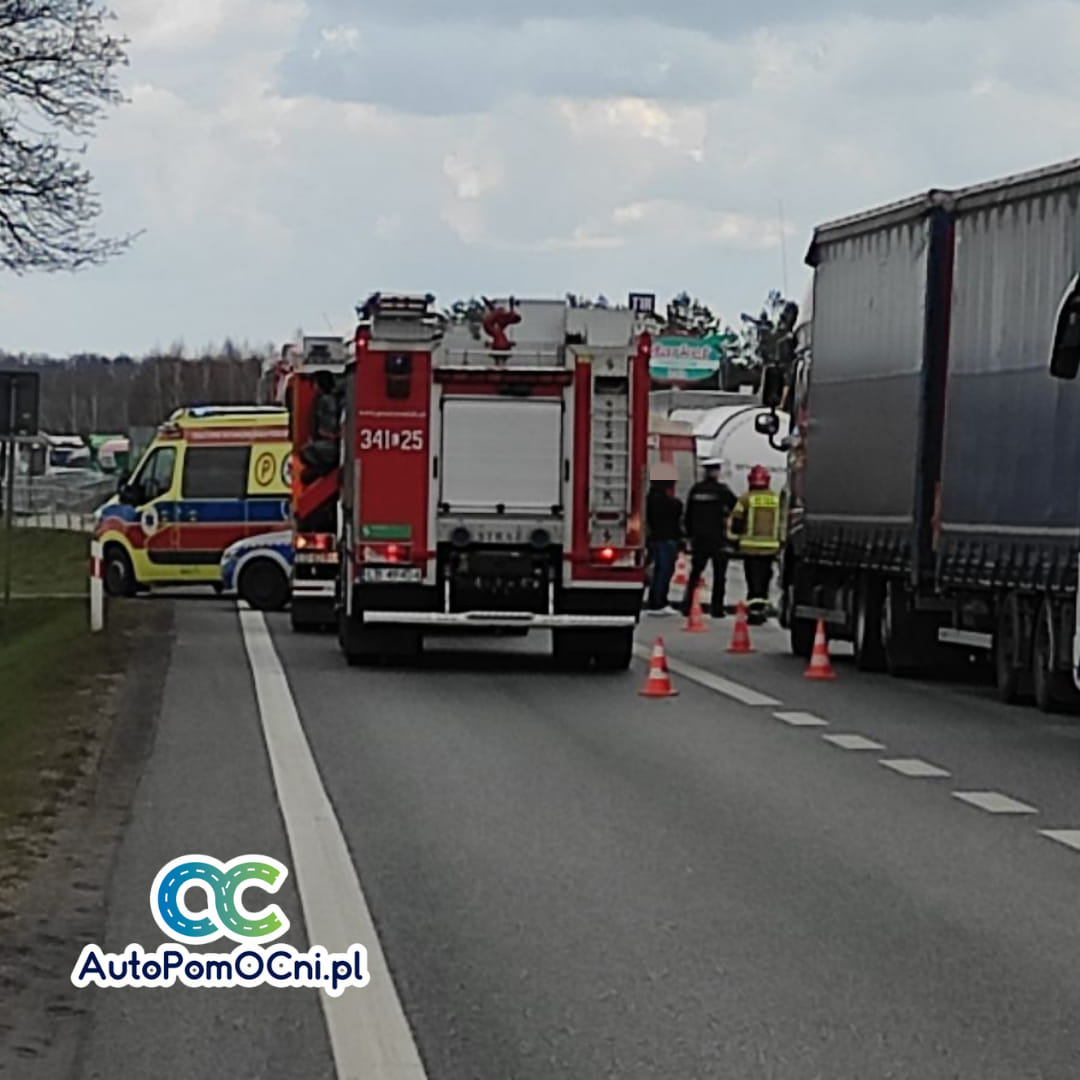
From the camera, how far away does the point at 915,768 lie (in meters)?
15.7

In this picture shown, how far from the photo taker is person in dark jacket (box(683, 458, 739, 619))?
3422 centimetres

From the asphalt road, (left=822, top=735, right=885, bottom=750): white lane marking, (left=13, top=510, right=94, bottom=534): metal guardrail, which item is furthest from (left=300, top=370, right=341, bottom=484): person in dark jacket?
(left=13, top=510, right=94, bottom=534): metal guardrail

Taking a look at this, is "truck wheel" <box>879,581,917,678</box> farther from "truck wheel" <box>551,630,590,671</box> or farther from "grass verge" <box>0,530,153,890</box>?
"grass verge" <box>0,530,153,890</box>

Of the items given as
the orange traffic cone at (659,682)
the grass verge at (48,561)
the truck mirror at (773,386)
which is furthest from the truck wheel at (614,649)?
the grass verge at (48,561)

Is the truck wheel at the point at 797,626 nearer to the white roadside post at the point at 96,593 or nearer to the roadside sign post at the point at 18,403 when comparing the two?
the white roadside post at the point at 96,593

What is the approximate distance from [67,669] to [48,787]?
836 cm

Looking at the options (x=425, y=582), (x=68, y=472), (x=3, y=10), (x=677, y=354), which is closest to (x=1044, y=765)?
(x=425, y=582)

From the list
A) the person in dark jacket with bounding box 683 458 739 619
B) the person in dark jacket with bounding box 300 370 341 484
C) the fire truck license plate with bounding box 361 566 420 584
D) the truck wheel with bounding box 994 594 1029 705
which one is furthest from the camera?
the person in dark jacket with bounding box 683 458 739 619

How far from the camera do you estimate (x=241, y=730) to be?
681 inches

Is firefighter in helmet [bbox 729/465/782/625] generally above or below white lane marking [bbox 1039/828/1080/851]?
above

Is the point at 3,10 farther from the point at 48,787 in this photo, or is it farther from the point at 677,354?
the point at 677,354

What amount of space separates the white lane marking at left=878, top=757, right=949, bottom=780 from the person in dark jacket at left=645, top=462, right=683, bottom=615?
18.6m

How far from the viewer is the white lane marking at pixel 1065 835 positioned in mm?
12516

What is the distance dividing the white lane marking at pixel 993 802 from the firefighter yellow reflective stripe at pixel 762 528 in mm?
19627
